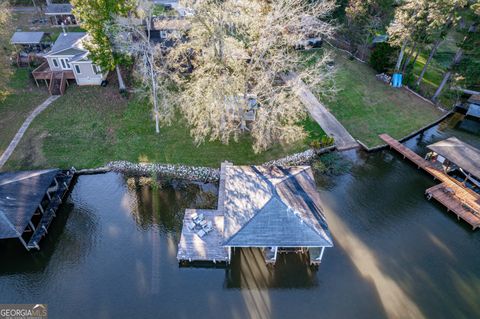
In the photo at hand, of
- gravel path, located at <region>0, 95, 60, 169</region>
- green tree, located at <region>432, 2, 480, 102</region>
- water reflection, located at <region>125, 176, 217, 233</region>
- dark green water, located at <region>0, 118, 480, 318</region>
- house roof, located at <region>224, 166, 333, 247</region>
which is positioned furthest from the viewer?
green tree, located at <region>432, 2, 480, 102</region>

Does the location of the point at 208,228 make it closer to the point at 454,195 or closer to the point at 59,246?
the point at 59,246

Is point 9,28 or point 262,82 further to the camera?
point 9,28

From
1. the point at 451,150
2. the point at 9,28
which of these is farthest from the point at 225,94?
the point at 9,28

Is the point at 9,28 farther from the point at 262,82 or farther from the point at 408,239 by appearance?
the point at 408,239

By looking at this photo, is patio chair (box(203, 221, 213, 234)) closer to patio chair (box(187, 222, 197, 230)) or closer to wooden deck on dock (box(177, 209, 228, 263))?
wooden deck on dock (box(177, 209, 228, 263))

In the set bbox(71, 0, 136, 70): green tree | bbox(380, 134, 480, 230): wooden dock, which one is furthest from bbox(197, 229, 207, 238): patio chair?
bbox(71, 0, 136, 70): green tree

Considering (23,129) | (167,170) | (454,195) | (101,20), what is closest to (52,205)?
(167,170)
